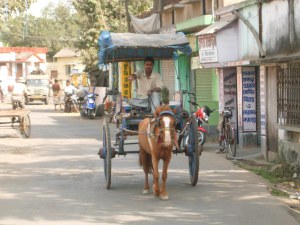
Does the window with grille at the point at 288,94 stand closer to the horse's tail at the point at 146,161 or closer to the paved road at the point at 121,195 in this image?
the paved road at the point at 121,195

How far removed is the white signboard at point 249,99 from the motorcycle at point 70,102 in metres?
19.3

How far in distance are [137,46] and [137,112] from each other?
1.41 m

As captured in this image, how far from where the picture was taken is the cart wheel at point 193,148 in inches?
397

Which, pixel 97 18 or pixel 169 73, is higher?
pixel 97 18

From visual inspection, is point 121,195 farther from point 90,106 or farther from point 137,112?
point 90,106

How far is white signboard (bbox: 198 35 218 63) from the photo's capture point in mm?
16569

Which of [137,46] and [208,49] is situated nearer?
[137,46]

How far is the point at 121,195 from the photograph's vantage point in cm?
978

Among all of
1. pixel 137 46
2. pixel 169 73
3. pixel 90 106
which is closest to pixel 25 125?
pixel 169 73

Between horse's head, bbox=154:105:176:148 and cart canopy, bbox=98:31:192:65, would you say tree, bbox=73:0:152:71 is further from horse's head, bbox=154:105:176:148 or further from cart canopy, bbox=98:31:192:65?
horse's head, bbox=154:105:176:148

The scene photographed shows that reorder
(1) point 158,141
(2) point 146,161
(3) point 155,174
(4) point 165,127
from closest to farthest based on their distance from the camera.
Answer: (4) point 165,127 → (1) point 158,141 → (3) point 155,174 → (2) point 146,161

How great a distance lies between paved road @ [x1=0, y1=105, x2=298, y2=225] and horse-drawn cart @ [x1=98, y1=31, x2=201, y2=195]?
555 millimetres

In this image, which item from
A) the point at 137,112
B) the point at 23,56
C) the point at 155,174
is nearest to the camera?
the point at 155,174

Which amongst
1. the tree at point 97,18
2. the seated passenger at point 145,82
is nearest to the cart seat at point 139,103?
the seated passenger at point 145,82
